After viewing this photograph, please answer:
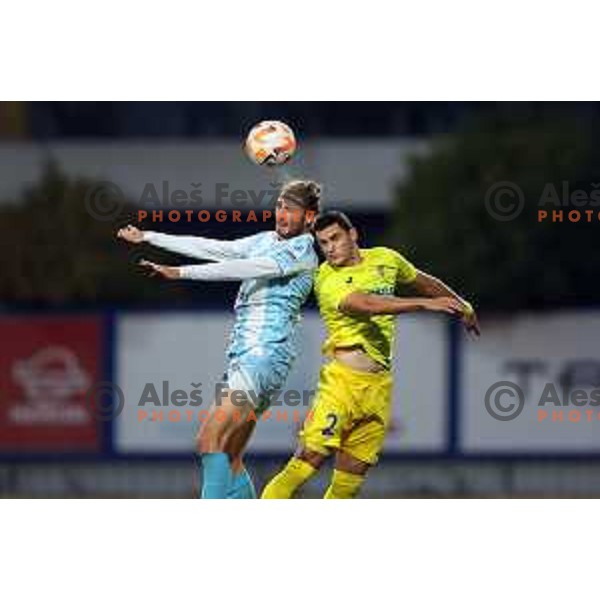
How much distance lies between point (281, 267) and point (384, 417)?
0.82 m

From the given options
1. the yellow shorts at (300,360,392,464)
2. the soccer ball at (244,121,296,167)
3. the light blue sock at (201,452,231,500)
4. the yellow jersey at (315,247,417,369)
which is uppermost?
the soccer ball at (244,121,296,167)

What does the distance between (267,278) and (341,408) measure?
26.5 inches

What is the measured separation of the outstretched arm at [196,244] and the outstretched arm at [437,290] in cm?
78

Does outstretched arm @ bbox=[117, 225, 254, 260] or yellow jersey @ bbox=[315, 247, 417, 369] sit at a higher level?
outstretched arm @ bbox=[117, 225, 254, 260]

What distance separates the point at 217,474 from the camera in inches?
429

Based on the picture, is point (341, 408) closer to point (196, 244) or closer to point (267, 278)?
point (267, 278)

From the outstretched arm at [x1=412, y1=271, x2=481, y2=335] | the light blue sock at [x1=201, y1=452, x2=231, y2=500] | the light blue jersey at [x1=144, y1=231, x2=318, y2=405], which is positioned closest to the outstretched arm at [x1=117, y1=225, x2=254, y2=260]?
the light blue jersey at [x1=144, y1=231, x2=318, y2=405]

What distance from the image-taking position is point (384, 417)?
1089 centimetres

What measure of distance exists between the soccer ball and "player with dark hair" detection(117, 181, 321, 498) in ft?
0.48

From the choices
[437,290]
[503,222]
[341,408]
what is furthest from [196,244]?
[503,222]

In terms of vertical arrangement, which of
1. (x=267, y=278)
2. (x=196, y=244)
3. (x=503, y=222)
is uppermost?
(x=503, y=222)

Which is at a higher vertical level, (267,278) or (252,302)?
(267,278)

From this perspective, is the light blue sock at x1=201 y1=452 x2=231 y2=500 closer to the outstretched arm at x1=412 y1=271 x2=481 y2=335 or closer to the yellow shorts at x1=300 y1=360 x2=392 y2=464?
the yellow shorts at x1=300 y1=360 x2=392 y2=464

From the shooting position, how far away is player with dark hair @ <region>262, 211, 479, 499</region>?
1082 centimetres
